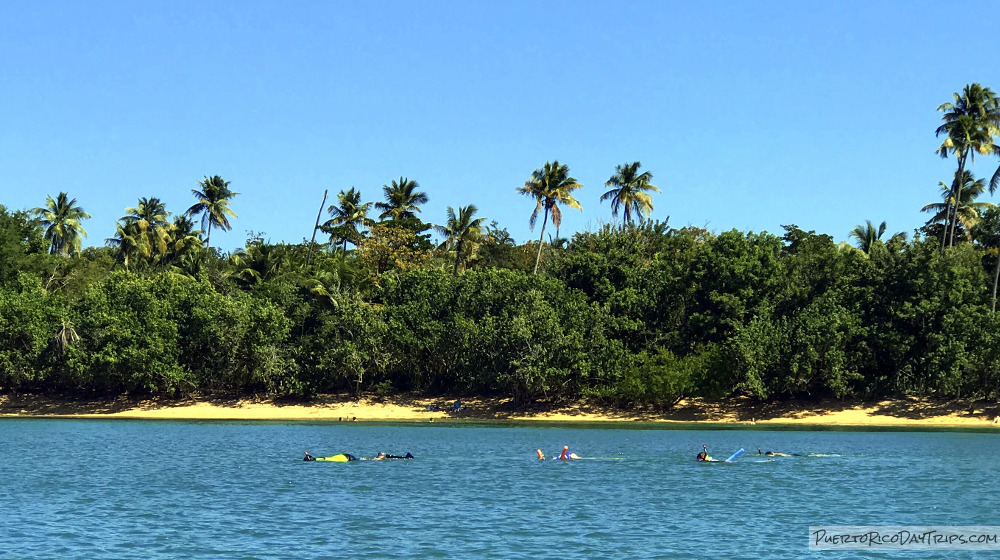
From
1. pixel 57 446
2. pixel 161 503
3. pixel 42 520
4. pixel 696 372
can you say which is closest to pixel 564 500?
pixel 161 503

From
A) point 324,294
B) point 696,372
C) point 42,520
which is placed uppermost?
point 324,294

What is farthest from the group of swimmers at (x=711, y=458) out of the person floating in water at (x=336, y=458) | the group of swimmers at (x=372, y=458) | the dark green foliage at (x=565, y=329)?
the dark green foliage at (x=565, y=329)

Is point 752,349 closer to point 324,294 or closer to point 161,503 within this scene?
point 324,294

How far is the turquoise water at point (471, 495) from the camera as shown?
99.7ft

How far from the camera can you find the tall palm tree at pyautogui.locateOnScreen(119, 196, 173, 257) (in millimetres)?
115000

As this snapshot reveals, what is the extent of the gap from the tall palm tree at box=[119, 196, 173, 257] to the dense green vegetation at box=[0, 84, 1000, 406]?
2048cm

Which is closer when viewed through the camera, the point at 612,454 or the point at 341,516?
the point at 341,516

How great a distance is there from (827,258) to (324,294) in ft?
129

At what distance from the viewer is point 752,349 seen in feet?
244

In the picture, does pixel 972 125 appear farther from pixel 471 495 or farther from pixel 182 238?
pixel 182 238

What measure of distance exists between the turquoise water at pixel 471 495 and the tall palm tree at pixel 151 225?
1984 inches

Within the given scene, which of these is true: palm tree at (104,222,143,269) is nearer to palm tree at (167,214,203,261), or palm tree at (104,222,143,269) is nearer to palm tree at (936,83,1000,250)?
palm tree at (167,214,203,261)

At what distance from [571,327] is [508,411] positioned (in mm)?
8267

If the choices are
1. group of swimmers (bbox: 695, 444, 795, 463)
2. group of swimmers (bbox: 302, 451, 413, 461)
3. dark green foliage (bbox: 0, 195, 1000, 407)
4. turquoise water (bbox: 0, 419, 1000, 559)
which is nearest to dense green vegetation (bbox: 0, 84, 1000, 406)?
dark green foliage (bbox: 0, 195, 1000, 407)
